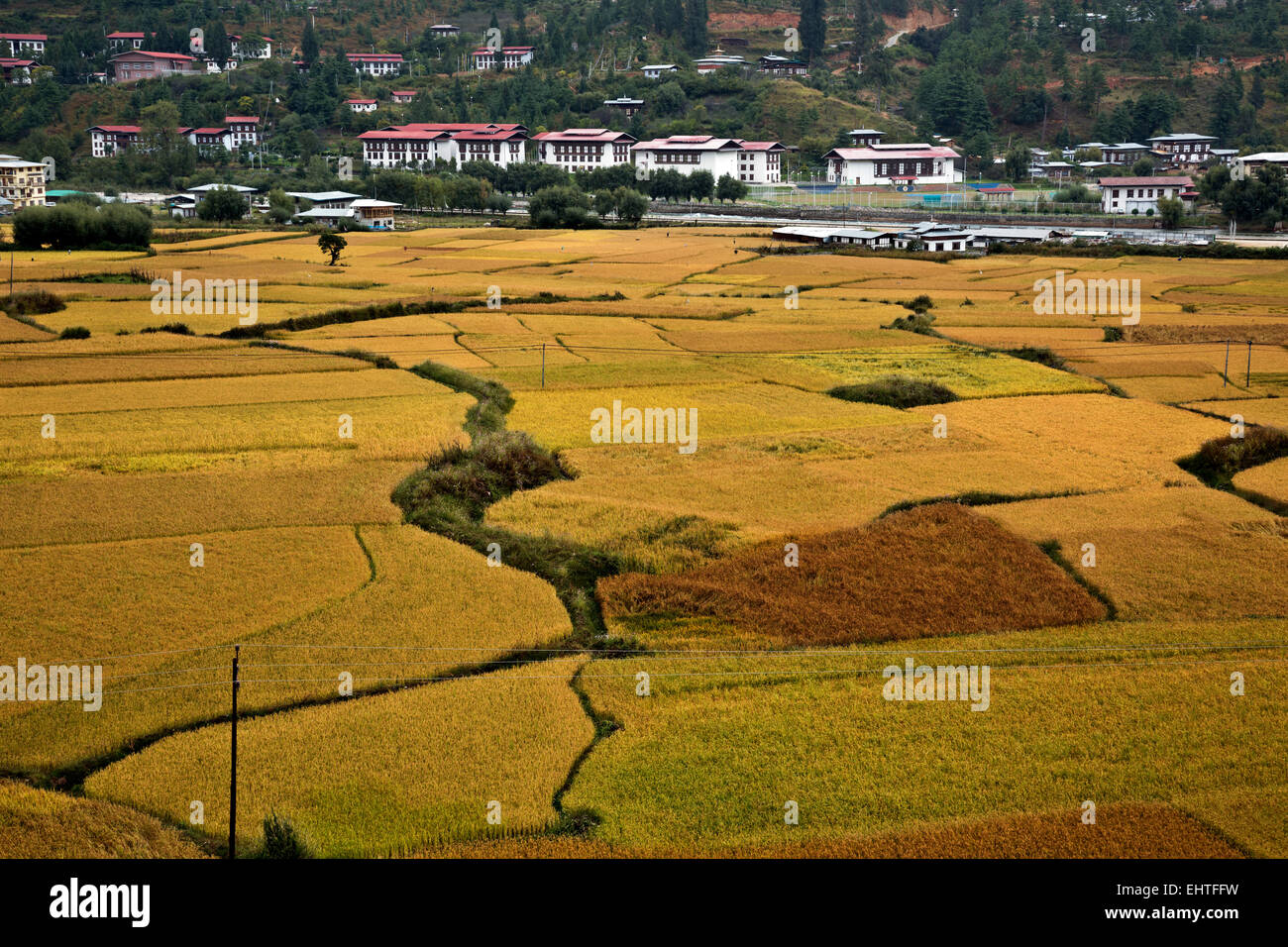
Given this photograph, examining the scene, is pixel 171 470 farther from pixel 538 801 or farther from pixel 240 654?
pixel 538 801

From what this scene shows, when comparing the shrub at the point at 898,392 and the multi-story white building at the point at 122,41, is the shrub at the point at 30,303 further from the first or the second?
the multi-story white building at the point at 122,41

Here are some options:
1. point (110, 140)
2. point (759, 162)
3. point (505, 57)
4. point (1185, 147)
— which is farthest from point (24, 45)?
point (1185, 147)

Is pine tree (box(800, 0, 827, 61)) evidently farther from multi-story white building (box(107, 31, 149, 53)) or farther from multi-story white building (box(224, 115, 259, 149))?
multi-story white building (box(107, 31, 149, 53))

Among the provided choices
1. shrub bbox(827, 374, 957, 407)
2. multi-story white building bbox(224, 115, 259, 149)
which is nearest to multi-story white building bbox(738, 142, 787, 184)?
multi-story white building bbox(224, 115, 259, 149)

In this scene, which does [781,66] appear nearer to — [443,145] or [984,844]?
[443,145]

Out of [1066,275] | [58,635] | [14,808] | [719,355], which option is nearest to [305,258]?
[719,355]
